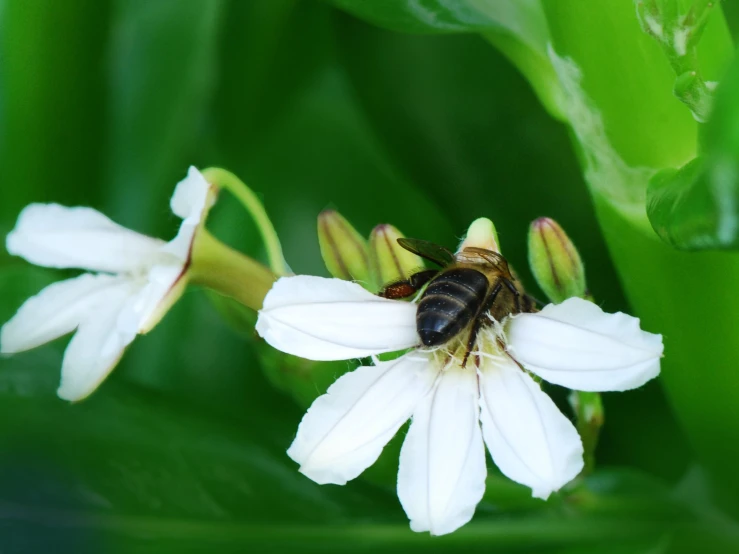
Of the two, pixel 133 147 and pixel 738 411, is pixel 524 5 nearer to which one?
pixel 738 411

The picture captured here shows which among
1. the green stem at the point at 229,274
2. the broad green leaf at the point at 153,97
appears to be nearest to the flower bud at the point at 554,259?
→ the green stem at the point at 229,274

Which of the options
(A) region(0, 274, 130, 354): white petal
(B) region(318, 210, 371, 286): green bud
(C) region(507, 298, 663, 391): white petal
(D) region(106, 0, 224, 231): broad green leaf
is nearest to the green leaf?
(C) region(507, 298, 663, 391): white petal

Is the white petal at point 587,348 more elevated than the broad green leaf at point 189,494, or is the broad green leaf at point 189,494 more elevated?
the white petal at point 587,348

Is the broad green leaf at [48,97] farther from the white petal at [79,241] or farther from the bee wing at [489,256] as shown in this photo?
the bee wing at [489,256]

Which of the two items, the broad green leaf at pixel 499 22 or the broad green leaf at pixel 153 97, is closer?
the broad green leaf at pixel 499 22

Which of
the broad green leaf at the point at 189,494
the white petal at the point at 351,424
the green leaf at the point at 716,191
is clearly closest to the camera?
the green leaf at the point at 716,191

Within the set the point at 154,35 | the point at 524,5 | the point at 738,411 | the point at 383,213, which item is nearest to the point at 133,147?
the point at 154,35

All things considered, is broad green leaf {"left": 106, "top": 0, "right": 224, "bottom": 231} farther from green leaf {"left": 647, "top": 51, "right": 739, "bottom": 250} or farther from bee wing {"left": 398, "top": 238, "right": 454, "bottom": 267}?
green leaf {"left": 647, "top": 51, "right": 739, "bottom": 250}

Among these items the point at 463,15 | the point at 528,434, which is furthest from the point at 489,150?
the point at 528,434
